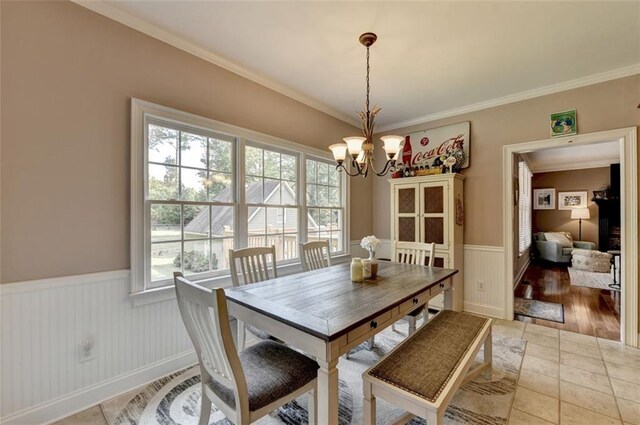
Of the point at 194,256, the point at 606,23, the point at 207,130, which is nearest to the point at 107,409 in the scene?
the point at 194,256

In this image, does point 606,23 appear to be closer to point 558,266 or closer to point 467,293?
point 467,293

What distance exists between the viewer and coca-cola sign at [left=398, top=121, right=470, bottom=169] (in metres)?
3.67

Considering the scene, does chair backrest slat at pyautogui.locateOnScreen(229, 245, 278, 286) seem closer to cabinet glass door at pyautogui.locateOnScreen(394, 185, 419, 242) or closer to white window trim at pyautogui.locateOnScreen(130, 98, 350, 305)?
white window trim at pyautogui.locateOnScreen(130, 98, 350, 305)

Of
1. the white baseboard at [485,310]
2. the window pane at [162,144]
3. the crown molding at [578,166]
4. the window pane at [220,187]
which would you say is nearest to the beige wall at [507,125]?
the white baseboard at [485,310]

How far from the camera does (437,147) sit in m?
3.91

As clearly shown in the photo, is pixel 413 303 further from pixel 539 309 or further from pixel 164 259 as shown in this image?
pixel 539 309

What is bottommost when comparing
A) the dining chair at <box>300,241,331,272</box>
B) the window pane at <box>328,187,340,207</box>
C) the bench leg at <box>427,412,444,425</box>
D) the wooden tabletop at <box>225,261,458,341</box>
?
the bench leg at <box>427,412,444,425</box>

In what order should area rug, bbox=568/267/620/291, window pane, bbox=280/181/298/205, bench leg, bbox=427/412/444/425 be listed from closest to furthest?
1. bench leg, bbox=427/412/444/425
2. window pane, bbox=280/181/298/205
3. area rug, bbox=568/267/620/291

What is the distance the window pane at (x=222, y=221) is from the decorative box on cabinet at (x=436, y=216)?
2320mm

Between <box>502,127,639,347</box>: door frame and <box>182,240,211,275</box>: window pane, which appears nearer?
<box>182,240,211,275</box>: window pane

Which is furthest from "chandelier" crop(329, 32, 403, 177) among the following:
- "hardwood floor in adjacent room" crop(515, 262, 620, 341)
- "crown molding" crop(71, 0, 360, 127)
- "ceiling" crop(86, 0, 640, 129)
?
"hardwood floor in adjacent room" crop(515, 262, 620, 341)

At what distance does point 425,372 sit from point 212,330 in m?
1.09

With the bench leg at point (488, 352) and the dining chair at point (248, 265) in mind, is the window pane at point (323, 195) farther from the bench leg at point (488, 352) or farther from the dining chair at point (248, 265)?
the bench leg at point (488, 352)

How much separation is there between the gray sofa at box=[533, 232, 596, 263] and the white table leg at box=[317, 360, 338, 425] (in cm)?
772
